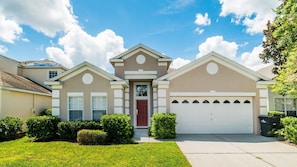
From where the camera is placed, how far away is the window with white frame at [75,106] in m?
13.2

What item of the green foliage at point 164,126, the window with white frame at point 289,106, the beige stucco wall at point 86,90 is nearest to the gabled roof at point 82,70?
the beige stucco wall at point 86,90

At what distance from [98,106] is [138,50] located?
18.3ft

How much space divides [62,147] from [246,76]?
37.9 ft

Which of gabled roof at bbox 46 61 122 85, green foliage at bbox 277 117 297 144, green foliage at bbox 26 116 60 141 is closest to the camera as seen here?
green foliage at bbox 277 117 297 144

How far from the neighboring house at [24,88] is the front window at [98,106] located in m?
5.77

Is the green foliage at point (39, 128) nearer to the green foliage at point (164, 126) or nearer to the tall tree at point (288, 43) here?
the green foliage at point (164, 126)

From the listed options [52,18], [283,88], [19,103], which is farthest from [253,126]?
[19,103]

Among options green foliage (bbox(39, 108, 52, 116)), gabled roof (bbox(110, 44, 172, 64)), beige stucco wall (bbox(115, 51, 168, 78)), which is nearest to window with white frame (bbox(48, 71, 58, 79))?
green foliage (bbox(39, 108, 52, 116))

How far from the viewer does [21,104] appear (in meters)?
15.3

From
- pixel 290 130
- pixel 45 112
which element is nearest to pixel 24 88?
pixel 45 112

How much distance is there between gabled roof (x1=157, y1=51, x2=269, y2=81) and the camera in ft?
43.9

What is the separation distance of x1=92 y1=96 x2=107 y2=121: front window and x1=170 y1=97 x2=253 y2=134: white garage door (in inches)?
171

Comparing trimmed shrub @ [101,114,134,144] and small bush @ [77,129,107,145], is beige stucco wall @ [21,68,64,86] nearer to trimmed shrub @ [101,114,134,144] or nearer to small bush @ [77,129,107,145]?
small bush @ [77,129,107,145]

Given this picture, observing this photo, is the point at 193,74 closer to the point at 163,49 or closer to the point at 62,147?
the point at 163,49
